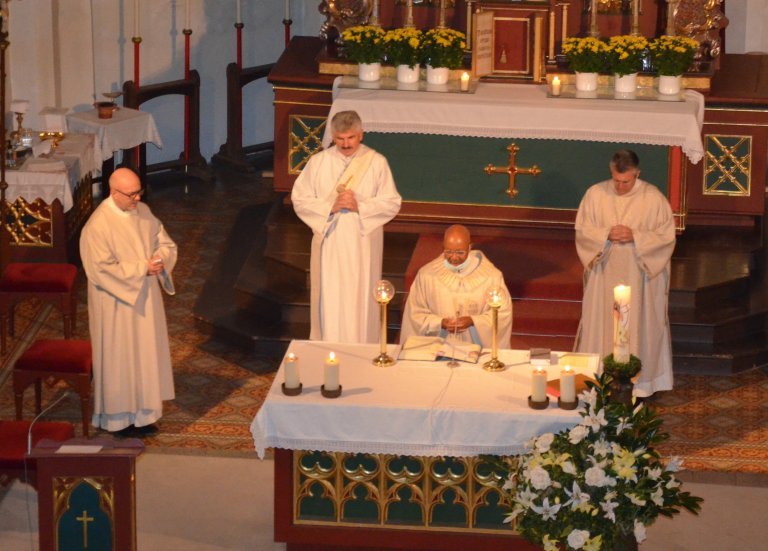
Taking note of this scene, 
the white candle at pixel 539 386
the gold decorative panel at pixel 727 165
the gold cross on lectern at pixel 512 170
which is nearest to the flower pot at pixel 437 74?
the gold cross on lectern at pixel 512 170

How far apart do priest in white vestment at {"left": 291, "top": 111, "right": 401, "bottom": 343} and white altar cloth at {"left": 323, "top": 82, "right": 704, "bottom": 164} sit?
1851 mm

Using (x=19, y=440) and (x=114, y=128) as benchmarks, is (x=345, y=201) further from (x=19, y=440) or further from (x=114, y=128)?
(x=114, y=128)

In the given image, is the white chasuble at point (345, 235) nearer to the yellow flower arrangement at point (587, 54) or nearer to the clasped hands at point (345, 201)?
the clasped hands at point (345, 201)

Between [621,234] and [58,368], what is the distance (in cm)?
385

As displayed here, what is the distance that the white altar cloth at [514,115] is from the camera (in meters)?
13.0

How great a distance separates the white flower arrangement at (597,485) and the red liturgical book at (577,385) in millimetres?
882

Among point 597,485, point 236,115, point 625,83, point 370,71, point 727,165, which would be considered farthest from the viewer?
point 236,115

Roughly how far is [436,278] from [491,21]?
398 centimetres

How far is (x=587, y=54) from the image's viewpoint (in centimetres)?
1335

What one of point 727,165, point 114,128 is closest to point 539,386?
point 727,165

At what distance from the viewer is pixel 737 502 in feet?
33.0

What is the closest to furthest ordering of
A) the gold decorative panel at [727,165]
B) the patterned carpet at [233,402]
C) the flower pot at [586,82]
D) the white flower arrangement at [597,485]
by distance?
the white flower arrangement at [597,485] < the patterned carpet at [233,402] < the flower pot at [586,82] < the gold decorative panel at [727,165]

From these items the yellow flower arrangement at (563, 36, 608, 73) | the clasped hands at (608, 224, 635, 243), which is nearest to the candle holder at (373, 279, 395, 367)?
the clasped hands at (608, 224, 635, 243)

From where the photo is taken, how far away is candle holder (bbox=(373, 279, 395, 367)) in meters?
9.20
